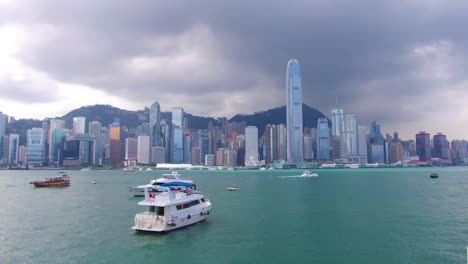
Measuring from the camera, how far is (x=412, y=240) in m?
39.0

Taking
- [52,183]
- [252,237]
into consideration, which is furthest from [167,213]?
[52,183]

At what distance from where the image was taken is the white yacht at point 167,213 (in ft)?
135

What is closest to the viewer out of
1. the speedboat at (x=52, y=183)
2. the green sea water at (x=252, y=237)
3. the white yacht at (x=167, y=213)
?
the green sea water at (x=252, y=237)

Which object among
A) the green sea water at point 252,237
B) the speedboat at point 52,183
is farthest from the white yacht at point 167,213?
the speedboat at point 52,183

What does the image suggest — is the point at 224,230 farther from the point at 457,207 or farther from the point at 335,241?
the point at 457,207

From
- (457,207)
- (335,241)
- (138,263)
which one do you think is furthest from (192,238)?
(457,207)

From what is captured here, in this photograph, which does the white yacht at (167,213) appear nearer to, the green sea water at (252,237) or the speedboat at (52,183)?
the green sea water at (252,237)

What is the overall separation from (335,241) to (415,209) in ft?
103

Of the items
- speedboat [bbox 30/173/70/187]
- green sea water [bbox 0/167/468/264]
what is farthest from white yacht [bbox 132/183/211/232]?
speedboat [bbox 30/173/70/187]

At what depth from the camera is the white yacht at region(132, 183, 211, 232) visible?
1624 inches

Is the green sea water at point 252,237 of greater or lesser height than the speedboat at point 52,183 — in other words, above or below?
below

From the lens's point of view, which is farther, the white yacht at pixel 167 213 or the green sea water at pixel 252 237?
the white yacht at pixel 167 213

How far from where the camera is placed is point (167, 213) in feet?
139

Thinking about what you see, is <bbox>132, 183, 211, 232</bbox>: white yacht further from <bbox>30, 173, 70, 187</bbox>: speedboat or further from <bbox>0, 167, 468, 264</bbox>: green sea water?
<bbox>30, 173, 70, 187</bbox>: speedboat
